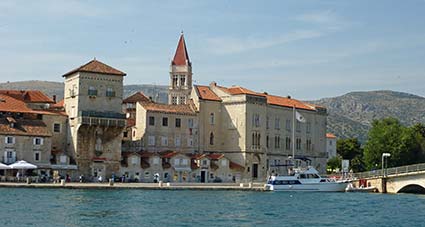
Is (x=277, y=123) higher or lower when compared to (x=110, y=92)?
lower

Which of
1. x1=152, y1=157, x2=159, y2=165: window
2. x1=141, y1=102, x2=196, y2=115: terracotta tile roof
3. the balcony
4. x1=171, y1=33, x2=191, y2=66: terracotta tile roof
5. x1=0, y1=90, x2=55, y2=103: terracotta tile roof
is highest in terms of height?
x1=171, y1=33, x2=191, y2=66: terracotta tile roof

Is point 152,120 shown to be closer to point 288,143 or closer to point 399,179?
point 288,143

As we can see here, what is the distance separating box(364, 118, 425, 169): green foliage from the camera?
114688mm

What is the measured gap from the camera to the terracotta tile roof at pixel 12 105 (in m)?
90.6

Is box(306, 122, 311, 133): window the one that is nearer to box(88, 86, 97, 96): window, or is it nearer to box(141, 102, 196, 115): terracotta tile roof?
box(141, 102, 196, 115): terracotta tile roof

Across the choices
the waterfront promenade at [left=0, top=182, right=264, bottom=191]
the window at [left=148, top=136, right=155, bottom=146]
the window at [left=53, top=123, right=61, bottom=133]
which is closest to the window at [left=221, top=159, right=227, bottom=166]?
the window at [left=148, top=136, right=155, bottom=146]

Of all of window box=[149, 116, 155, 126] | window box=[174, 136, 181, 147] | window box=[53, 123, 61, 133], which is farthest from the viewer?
window box=[174, 136, 181, 147]

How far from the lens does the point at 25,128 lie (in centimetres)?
8894

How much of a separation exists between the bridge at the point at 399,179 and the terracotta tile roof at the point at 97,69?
30867 millimetres

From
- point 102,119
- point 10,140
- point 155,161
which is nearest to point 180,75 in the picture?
point 155,161

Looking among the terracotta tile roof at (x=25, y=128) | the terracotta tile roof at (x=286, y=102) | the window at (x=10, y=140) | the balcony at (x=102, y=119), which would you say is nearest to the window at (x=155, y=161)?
the balcony at (x=102, y=119)

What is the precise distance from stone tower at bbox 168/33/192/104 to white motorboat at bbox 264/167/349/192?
4129 centimetres

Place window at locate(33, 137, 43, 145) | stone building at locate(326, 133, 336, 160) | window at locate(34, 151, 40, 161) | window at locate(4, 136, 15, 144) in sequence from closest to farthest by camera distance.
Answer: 1. window at locate(4, 136, 15, 144)
2. window at locate(33, 137, 43, 145)
3. window at locate(34, 151, 40, 161)
4. stone building at locate(326, 133, 336, 160)

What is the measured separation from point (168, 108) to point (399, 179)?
3350cm
